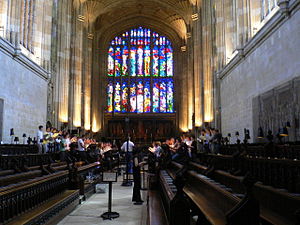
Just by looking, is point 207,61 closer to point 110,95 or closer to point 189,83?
point 189,83

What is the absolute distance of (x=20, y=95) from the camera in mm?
14422

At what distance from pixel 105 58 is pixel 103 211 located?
3100 cm

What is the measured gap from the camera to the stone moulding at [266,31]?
977 centimetres

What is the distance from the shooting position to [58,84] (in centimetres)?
2134

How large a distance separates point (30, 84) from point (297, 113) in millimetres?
12227

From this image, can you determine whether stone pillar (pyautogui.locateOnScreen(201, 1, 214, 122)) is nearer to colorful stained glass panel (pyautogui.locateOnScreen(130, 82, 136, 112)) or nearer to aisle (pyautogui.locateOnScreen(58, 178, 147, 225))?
colorful stained glass panel (pyautogui.locateOnScreen(130, 82, 136, 112))

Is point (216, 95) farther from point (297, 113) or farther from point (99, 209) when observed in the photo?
point (99, 209)

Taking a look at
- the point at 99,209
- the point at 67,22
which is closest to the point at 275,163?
the point at 99,209

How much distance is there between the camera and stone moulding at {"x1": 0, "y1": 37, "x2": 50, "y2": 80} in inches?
490

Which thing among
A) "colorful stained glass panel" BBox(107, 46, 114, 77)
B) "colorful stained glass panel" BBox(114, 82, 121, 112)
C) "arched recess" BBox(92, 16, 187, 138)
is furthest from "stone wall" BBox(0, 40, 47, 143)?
"colorful stained glass panel" BBox(107, 46, 114, 77)

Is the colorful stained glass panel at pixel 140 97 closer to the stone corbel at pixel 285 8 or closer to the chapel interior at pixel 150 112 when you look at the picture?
the chapel interior at pixel 150 112

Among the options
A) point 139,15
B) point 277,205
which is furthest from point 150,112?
point 277,205

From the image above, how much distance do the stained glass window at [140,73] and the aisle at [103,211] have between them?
26984mm

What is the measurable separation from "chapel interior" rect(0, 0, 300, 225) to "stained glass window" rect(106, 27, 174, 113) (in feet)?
0.40
